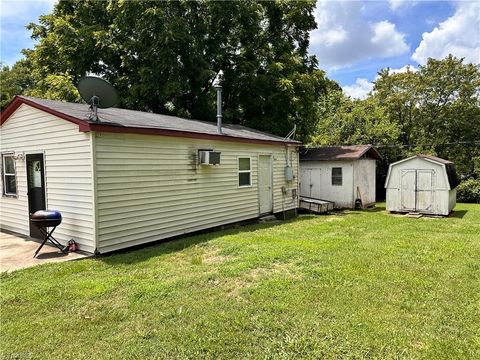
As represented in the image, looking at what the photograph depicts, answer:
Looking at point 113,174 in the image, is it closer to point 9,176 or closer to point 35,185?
point 35,185

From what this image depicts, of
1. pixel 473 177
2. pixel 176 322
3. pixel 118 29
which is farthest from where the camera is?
pixel 473 177

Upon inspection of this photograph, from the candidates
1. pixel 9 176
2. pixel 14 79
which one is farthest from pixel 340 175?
pixel 14 79

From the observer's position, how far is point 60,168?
614 cm

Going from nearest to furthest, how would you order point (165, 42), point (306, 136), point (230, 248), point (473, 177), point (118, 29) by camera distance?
point (230, 248), point (165, 42), point (118, 29), point (306, 136), point (473, 177)

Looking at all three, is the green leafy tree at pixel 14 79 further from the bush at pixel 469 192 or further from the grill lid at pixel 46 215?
the bush at pixel 469 192

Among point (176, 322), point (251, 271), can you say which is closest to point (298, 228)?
point (251, 271)

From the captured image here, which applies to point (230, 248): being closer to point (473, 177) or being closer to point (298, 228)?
point (298, 228)

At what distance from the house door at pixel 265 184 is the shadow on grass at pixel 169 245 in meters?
1.27

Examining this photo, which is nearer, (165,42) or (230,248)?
(230,248)

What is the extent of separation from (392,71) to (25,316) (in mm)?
23559

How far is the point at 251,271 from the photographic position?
4.74 metres

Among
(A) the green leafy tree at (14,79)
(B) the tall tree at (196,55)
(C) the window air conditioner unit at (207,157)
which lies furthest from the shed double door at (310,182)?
(A) the green leafy tree at (14,79)

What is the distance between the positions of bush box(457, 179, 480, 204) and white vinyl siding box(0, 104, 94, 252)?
18.1 m

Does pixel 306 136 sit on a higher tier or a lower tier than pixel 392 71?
lower
